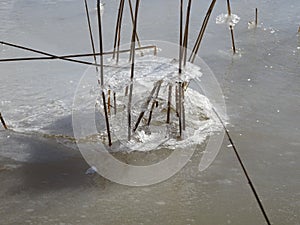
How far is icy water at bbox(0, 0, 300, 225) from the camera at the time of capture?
133 cm

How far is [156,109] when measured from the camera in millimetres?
1853

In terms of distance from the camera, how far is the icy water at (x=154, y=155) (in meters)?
1.33

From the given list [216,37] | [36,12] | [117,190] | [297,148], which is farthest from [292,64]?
[36,12]

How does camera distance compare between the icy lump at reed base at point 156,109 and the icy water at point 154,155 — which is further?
the icy lump at reed base at point 156,109

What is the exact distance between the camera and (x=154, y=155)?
1620mm

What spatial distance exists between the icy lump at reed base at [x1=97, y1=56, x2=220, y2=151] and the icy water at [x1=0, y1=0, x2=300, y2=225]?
12cm

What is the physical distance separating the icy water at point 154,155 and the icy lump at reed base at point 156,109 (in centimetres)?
12

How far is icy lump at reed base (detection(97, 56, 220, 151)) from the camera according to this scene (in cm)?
161

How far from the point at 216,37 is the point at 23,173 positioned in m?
1.68

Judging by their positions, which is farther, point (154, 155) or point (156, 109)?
point (156, 109)

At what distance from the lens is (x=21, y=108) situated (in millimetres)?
1959

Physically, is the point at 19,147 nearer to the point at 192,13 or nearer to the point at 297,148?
the point at 297,148

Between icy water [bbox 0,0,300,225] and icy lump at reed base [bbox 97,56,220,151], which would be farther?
icy lump at reed base [bbox 97,56,220,151]

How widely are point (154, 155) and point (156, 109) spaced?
28 cm
